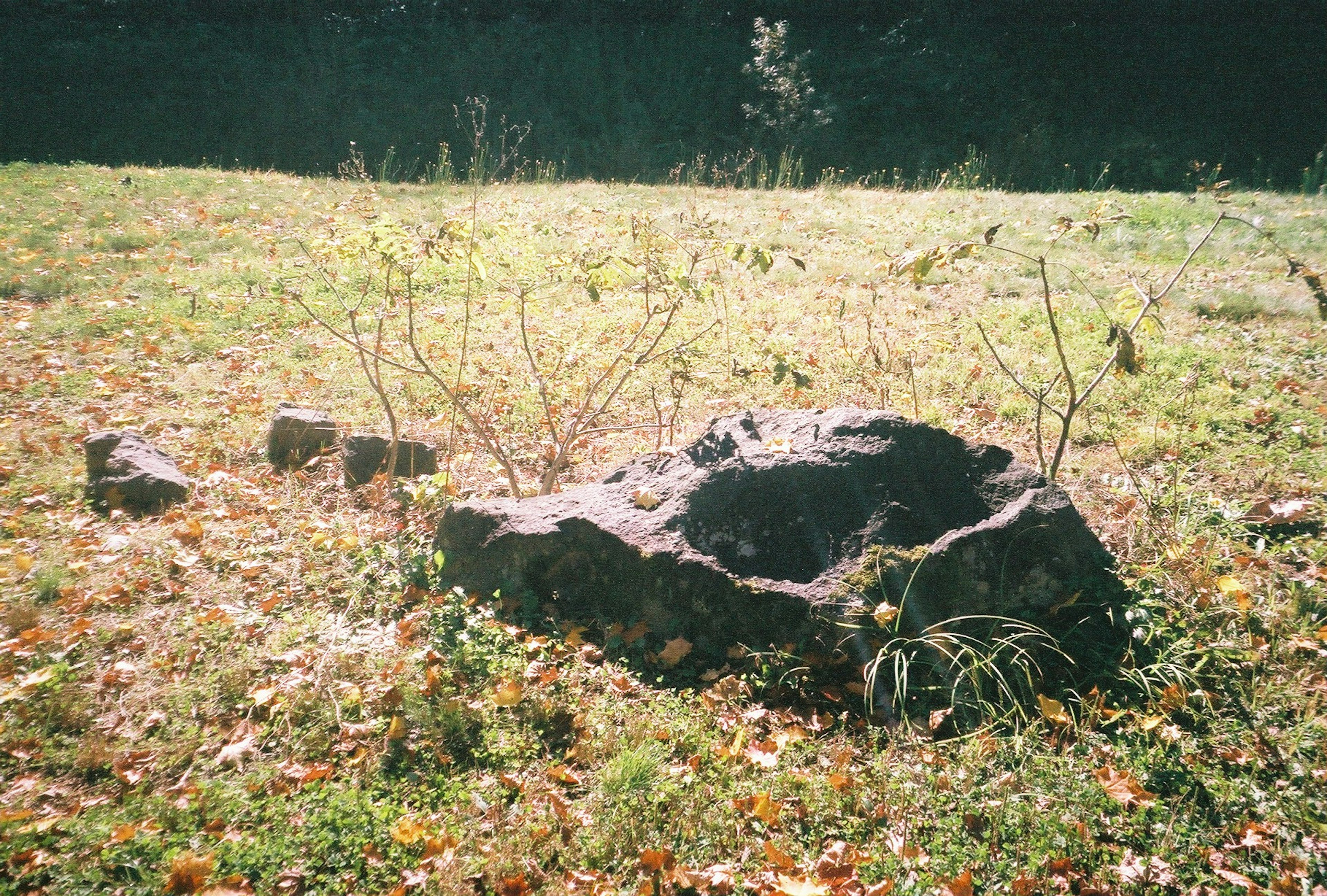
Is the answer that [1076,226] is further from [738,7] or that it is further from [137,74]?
[137,74]

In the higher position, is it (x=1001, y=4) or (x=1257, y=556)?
(x=1001, y=4)

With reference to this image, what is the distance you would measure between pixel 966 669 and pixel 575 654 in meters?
1.39

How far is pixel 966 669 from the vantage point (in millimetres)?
2449

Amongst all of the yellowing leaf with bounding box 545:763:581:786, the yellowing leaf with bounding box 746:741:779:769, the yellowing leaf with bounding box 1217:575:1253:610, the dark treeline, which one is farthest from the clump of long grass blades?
the dark treeline

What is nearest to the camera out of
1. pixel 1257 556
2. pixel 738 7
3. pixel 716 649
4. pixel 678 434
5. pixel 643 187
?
pixel 716 649

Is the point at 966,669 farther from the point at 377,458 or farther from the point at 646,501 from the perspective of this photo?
the point at 377,458

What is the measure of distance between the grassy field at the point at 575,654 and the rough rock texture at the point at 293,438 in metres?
0.11

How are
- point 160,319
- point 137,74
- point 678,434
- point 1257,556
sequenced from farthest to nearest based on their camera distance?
point 137,74, point 160,319, point 678,434, point 1257,556

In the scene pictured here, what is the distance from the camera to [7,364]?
4.98 m

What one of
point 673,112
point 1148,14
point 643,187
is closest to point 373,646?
point 643,187

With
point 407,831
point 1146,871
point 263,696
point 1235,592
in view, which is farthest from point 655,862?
point 1235,592

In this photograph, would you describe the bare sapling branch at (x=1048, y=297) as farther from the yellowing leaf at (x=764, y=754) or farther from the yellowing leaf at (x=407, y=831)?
the yellowing leaf at (x=407, y=831)

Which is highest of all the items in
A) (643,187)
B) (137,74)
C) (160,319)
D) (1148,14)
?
(1148,14)

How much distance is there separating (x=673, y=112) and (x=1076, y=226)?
13.5 metres
